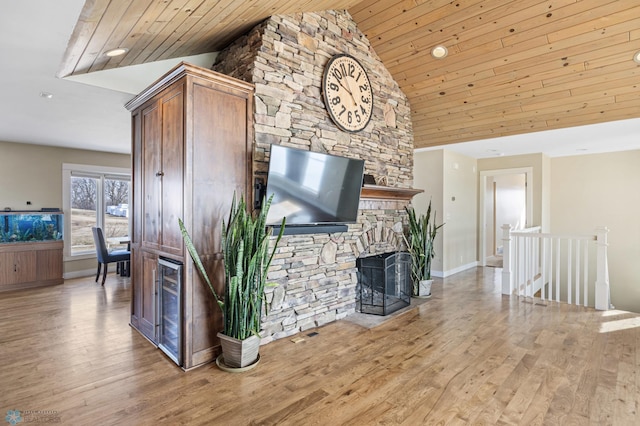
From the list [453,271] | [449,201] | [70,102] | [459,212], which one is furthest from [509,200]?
[70,102]

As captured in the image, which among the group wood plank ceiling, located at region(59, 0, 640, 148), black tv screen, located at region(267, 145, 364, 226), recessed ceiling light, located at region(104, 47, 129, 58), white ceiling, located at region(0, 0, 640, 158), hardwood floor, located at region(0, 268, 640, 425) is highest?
wood plank ceiling, located at region(59, 0, 640, 148)

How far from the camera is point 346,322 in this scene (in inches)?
143

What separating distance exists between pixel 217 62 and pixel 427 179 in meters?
4.45

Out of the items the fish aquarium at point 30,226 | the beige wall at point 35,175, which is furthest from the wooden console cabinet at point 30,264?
the beige wall at point 35,175

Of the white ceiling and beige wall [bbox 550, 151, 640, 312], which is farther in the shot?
beige wall [bbox 550, 151, 640, 312]

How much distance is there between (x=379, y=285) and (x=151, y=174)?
2.80 meters

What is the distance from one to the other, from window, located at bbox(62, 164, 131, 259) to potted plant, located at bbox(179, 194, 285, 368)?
5046 mm

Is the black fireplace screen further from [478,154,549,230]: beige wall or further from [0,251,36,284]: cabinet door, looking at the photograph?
[0,251,36,284]: cabinet door

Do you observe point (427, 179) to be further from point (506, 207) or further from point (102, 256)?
point (102, 256)

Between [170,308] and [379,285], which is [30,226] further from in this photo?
[379,285]

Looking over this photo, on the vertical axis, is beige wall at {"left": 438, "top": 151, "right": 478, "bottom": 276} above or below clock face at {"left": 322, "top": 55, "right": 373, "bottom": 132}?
below

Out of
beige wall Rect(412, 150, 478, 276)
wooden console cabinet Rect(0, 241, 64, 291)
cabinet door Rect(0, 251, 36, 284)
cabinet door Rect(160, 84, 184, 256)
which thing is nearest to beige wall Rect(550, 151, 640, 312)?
beige wall Rect(412, 150, 478, 276)

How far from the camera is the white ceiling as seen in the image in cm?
A: 214

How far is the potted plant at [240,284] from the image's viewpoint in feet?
8.34
